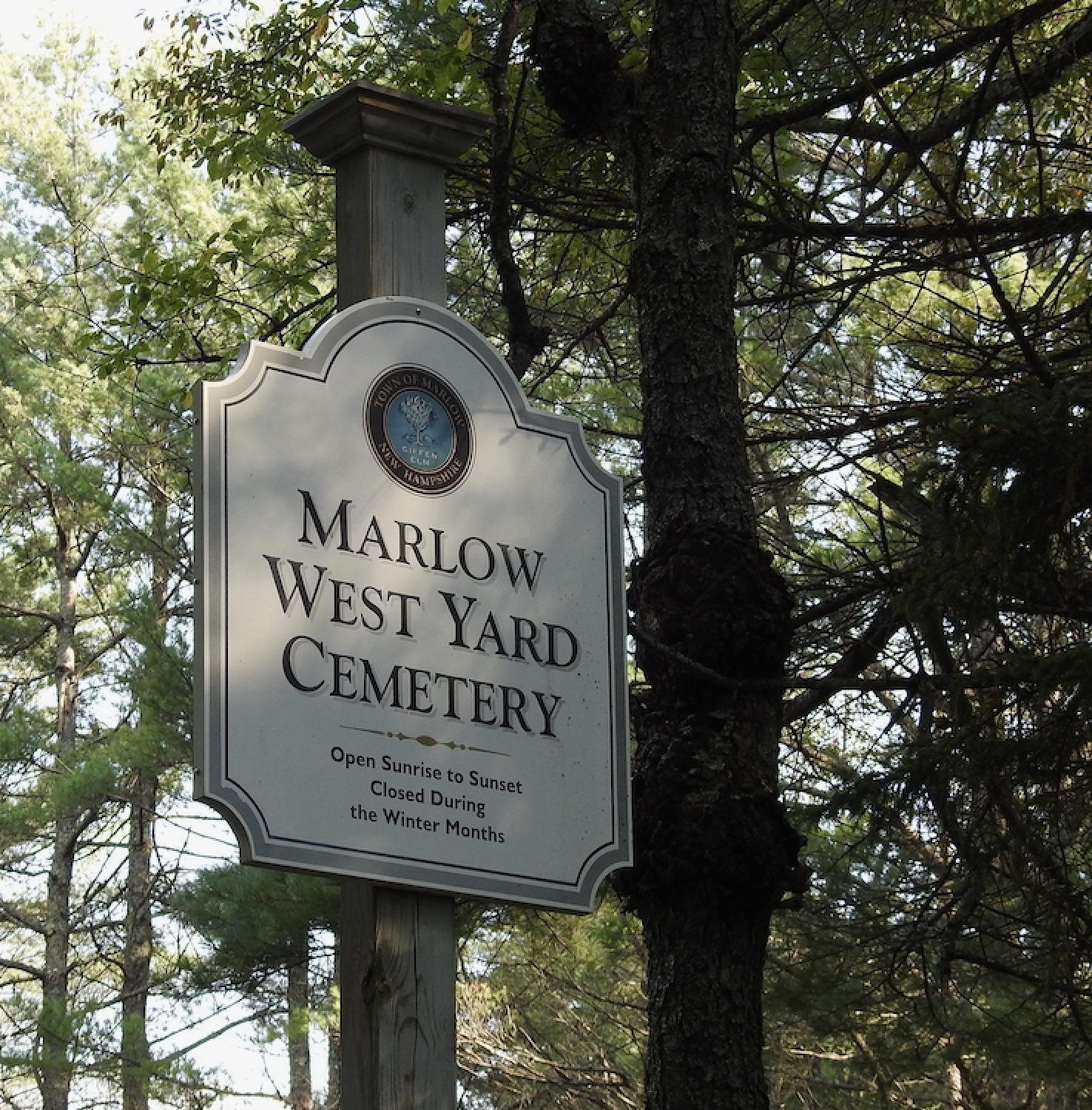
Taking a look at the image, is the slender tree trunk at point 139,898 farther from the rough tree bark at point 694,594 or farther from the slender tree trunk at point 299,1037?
the rough tree bark at point 694,594

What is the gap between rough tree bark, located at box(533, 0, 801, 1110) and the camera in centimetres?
412

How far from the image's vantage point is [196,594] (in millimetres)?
2924

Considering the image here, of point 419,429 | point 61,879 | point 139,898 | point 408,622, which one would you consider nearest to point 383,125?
point 419,429

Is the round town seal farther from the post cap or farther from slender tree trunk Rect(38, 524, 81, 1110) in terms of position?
slender tree trunk Rect(38, 524, 81, 1110)

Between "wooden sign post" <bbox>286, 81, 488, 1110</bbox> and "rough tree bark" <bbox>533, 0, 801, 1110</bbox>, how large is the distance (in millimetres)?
1075

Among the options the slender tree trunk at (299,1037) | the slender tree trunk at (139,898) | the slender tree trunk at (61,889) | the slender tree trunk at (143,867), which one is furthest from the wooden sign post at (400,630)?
the slender tree trunk at (139,898)

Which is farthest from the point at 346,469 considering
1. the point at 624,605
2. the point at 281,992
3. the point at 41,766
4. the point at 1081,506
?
the point at 41,766

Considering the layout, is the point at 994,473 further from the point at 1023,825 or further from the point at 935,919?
the point at 935,919

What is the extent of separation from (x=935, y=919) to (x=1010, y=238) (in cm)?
227

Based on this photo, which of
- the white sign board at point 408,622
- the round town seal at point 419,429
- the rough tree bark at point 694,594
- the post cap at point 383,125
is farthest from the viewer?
the rough tree bark at point 694,594

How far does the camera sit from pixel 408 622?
3.13 m

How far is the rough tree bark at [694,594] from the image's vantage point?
4125mm

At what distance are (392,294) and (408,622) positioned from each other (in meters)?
0.70

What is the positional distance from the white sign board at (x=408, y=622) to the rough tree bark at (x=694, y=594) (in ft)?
2.84
